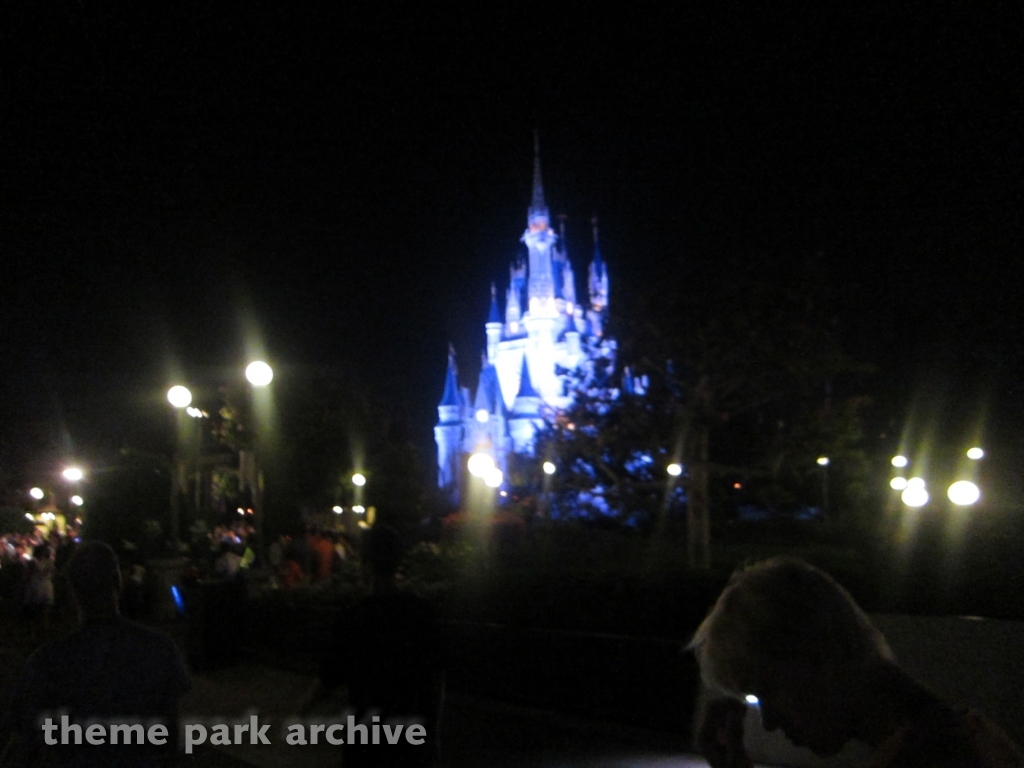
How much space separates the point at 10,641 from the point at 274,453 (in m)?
11.5

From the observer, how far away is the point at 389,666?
404cm

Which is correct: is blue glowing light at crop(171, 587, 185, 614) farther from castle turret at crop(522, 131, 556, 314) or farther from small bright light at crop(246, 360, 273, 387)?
castle turret at crop(522, 131, 556, 314)

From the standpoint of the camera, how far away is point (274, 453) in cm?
2800

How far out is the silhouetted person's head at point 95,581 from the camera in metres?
3.92

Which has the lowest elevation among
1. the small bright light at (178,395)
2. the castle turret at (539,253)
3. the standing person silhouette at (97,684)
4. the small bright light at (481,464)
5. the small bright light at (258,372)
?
the standing person silhouette at (97,684)

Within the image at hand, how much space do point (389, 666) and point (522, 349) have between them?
84.6 metres

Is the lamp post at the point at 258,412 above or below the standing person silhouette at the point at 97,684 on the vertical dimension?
above

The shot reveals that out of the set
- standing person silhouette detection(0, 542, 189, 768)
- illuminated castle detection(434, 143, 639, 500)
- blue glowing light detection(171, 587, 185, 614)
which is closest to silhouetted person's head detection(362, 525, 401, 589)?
standing person silhouette detection(0, 542, 189, 768)

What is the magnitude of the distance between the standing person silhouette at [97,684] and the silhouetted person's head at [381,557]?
0.86m

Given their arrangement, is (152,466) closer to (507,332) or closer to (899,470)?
(899,470)

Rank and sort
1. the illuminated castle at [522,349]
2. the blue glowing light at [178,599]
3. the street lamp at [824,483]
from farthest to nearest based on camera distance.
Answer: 1. the illuminated castle at [522,349]
2. the blue glowing light at [178,599]
3. the street lamp at [824,483]

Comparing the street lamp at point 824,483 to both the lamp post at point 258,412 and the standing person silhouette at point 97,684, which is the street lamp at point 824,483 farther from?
the standing person silhouette at point 97,684

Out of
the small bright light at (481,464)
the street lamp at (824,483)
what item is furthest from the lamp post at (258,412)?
the street lamp at (824,483)

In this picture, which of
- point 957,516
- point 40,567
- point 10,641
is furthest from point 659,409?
point 10,641
